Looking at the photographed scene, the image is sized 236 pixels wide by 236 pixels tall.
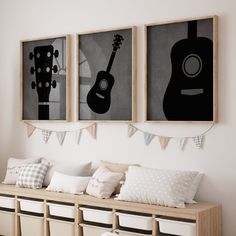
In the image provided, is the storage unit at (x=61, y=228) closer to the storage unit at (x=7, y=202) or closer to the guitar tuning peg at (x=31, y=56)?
the storage unit at (x=7, y=202)

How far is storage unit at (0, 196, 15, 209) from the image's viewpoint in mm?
4495

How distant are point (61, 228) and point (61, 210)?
0.49 feet

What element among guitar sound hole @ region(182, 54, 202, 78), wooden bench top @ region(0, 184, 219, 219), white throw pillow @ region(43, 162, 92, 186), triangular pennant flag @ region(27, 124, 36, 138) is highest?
guitar sound hole @ region(182, 54, 202, 78)

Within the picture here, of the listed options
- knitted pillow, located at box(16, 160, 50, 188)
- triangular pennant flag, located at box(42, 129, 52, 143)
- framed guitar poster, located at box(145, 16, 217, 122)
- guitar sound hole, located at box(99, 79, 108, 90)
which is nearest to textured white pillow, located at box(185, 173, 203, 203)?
framed guitar poster, located at box(145, 16, 217, 122)

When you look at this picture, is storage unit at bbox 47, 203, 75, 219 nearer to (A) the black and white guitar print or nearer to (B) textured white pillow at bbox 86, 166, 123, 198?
(B) textured white pillow at bbox 86, 166, 123, 198

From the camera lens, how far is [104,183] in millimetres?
4023

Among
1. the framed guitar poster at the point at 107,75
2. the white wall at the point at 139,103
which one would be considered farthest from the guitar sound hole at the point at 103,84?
the white wall at the point at 139,103

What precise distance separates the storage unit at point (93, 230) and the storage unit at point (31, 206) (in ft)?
1.45

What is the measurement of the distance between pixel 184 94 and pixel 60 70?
1.27 meters

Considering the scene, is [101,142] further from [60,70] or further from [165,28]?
[165,28]

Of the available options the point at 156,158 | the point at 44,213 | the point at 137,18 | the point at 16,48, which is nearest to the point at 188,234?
the point at 156,158

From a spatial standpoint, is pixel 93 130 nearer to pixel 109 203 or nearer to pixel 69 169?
pixel 69 169

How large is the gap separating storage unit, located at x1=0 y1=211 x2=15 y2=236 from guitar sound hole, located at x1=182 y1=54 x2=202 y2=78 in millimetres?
1955

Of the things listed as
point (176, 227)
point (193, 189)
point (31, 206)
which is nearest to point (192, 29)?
point (193, 189)
